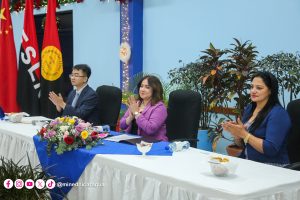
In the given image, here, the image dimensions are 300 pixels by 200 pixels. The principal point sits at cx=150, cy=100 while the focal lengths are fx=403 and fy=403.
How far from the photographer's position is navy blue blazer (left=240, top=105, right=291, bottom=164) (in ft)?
7.68

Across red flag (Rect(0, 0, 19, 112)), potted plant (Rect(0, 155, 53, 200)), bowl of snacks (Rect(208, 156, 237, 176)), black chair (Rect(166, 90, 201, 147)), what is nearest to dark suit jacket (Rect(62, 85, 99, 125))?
black chair (Rect(166, 90, 201, 147))

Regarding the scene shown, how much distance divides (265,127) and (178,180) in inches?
34.7

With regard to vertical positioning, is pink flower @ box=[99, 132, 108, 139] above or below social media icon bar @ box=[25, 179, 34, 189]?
above

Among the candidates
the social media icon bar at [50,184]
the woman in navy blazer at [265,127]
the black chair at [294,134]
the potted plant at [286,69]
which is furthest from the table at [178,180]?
the potted plant at [286,69]

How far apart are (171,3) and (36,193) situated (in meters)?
3.37

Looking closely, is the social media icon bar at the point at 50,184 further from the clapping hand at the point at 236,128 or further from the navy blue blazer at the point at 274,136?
the navy blue blazer at the point at 274,136

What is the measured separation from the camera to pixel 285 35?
12.9 ft

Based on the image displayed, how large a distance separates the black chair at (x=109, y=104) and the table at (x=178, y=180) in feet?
4.49

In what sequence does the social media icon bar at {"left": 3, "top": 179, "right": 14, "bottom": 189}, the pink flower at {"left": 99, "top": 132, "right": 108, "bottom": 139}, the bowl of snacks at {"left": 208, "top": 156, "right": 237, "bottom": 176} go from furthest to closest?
the pink flower at {"left": 99, "top": 132, "right": 108, "bottom": 139} → the social media icon bar at {"left": 3, "top": 179, "right": 14, "bottom": 189} → the bowl of snacks at {"left": 208, "top": 156, "right": 237, "bottom": 176}

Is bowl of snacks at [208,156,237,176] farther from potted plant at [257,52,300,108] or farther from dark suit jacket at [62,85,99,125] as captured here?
dark suit jacket at [62,85,99,125]

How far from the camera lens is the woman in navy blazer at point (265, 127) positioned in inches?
92.4

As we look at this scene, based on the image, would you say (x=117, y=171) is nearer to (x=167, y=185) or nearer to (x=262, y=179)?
(x=167, y=185)

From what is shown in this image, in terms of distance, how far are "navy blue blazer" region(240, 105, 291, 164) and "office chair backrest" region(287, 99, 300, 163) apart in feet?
0.39

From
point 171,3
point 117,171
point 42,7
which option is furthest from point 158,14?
point 117,171
